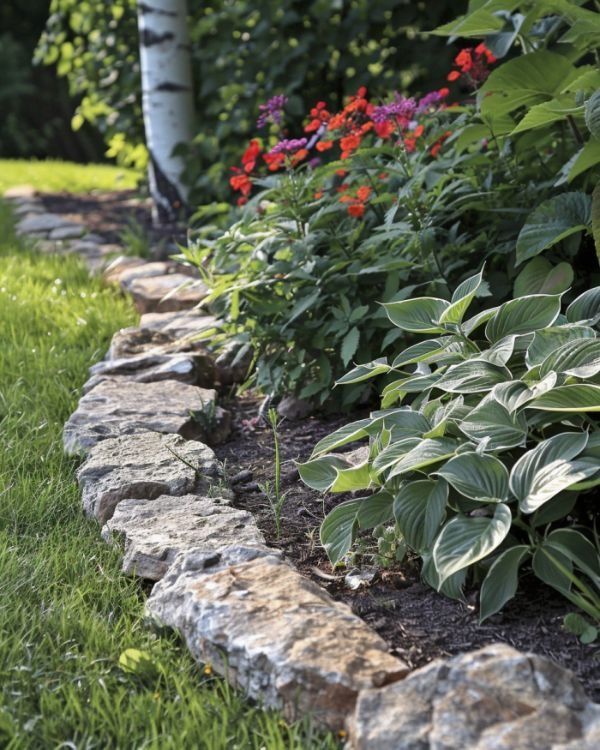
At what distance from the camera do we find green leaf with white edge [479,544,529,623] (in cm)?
177

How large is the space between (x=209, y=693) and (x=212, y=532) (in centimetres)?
53

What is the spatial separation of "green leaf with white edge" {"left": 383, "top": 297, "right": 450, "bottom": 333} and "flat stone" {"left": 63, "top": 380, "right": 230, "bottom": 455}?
823 millimetres

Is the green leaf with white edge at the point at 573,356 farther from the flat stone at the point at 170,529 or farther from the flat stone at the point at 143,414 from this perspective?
the flat stone at the point at 143,414

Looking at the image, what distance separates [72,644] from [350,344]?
4.10 ft

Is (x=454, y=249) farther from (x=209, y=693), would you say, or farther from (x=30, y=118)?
(x=30, y=118)

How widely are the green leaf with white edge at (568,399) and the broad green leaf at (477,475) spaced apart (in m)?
0.15

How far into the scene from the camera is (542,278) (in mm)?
2682

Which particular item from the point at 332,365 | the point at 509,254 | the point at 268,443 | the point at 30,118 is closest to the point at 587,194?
the point at 509,254

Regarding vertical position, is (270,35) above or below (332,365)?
above

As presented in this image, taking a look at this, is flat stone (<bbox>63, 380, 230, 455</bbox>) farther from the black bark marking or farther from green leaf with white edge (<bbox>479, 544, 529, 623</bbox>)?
the black bark marking

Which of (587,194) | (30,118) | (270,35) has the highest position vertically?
(270,35)

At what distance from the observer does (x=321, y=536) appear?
6.77 ft

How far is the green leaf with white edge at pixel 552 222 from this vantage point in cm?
259

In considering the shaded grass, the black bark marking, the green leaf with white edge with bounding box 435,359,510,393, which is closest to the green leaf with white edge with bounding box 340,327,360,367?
the green leaf with white edge with bounding box 435,359,510,393
